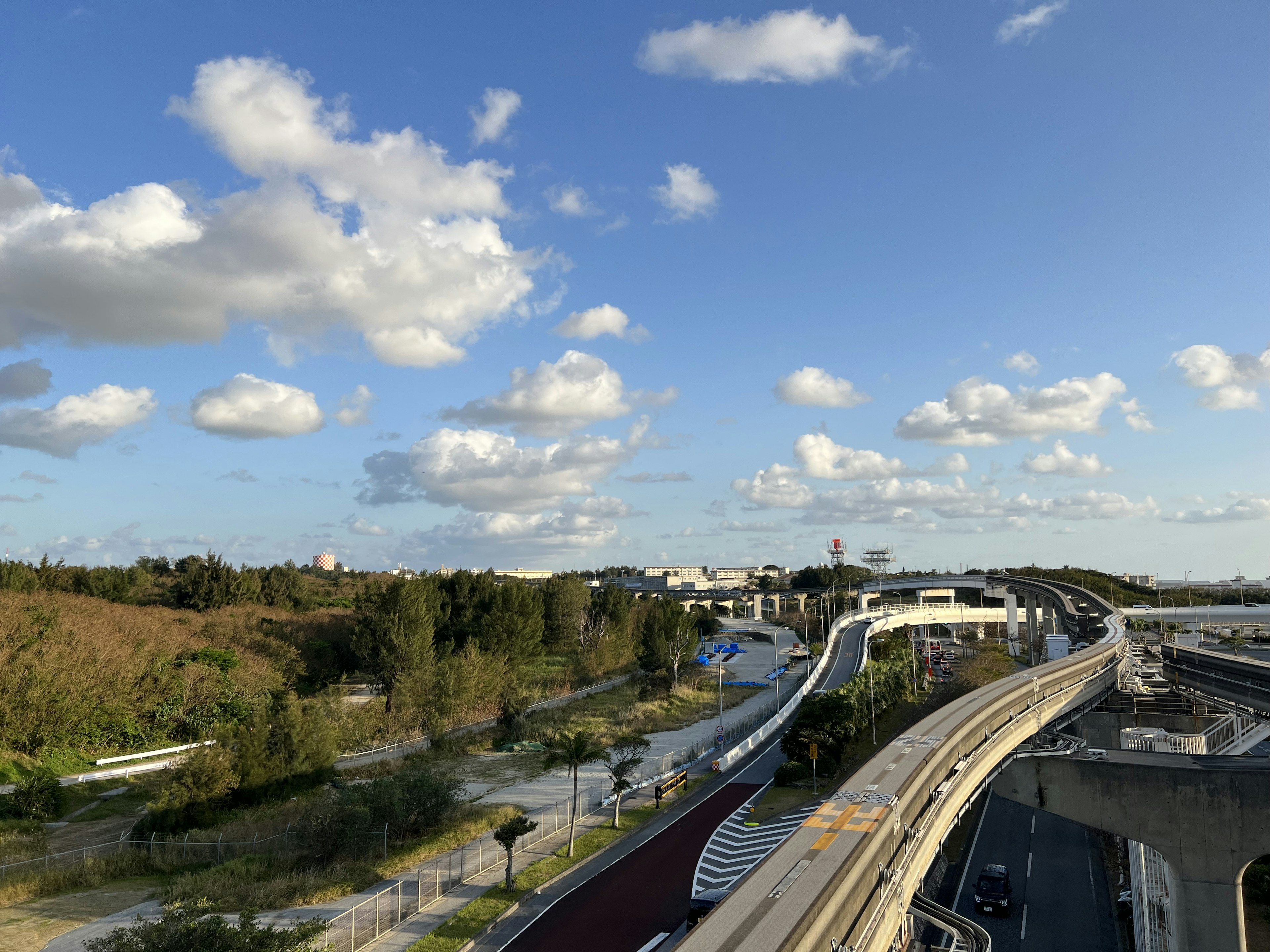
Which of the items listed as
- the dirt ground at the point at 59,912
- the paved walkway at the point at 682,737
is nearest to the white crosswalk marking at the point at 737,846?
the paved walkway at the point at 682,737

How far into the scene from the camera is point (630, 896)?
28156 mm

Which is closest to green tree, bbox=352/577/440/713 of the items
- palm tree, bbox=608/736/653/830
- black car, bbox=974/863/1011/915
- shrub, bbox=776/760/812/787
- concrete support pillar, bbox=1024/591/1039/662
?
palm tree, bbox=608/736/653/830

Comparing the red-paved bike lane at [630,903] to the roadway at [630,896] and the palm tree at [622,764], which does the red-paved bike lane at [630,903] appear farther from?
the palm tree at [622,764]

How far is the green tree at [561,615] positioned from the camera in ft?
309

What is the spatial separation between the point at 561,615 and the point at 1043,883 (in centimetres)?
6304

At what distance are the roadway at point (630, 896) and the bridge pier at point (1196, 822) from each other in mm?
18285

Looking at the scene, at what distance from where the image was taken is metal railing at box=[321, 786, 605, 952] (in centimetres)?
2370

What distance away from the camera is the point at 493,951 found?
76.7 feet

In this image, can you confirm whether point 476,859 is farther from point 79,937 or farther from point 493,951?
point 79,937

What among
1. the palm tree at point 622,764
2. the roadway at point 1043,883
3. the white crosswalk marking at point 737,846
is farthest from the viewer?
the palm tree at point 622,764

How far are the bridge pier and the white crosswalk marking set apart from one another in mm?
14843

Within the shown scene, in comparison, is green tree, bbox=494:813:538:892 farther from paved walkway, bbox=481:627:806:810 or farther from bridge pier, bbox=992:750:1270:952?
bridge pier, bbox=992:750:1270:952

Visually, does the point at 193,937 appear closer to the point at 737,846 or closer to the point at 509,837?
the point at 509,837

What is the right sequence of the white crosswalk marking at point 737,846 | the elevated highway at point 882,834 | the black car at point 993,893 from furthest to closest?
the black car at point 993,893 → the white crosswalk marking at point 737,846 → the elevated highway at point 882,834
